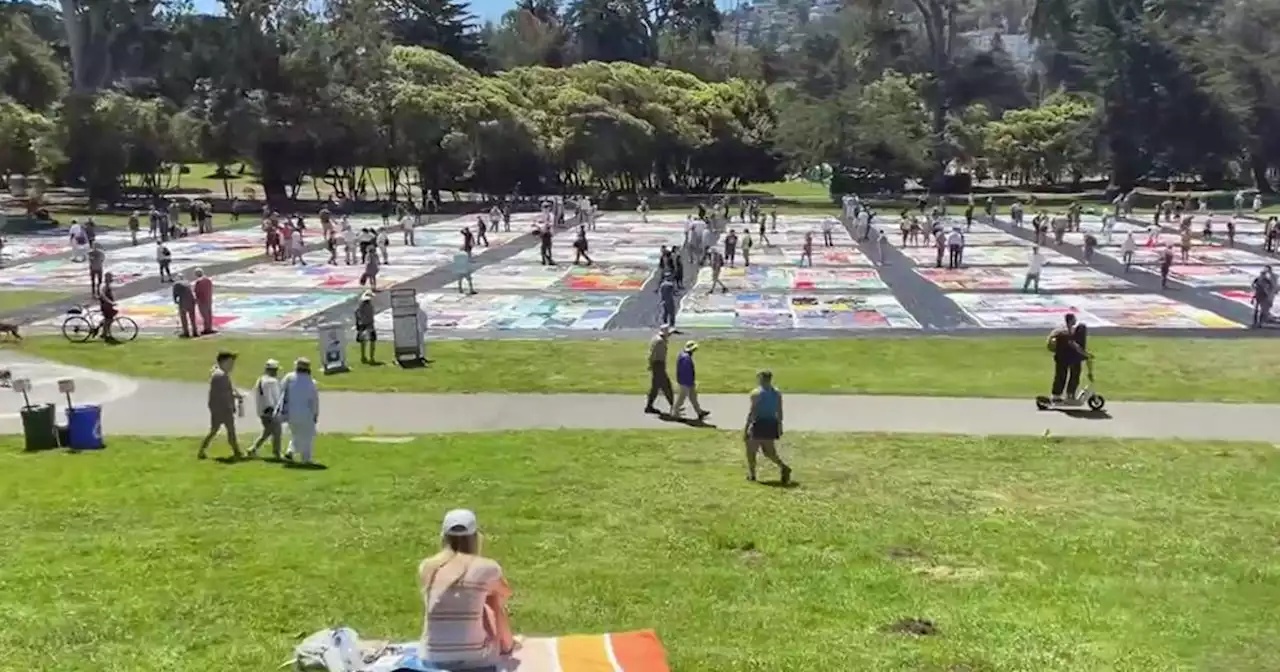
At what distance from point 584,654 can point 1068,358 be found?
46.8ft

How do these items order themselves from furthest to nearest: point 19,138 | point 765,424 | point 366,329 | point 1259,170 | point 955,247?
point 1259,170, point 19,138, point 955,247, point 366,329, point 765,424

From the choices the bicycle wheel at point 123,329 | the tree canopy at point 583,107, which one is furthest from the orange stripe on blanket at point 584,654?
the tree canopy at point 583,107

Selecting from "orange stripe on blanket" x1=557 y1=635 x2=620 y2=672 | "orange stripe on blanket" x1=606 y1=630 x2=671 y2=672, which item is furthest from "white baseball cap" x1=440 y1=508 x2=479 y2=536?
"orange stripe on blanket" x1=606 y1=630 x2=671 y2=672

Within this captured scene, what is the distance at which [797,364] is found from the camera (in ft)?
85.6

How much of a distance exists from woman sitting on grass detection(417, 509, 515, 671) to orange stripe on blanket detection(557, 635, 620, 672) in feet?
2.26

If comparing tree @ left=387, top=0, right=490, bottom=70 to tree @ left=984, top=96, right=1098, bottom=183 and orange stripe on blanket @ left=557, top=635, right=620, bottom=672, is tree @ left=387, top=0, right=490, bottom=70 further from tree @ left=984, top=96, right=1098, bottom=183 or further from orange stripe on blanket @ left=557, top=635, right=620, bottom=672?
orange stripe on blanket @ left=557, top=635, right=620, bottom=672

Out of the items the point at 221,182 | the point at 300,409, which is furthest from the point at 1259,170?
the point at 300,409

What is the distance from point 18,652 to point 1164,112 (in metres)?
93.5

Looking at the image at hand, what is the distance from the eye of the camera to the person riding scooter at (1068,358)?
20.9 m

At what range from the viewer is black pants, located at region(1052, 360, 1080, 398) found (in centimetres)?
2105

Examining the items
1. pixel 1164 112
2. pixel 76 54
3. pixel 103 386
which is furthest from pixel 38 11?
pixel 103 386

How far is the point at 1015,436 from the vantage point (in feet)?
62.4

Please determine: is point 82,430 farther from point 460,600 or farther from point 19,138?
point 19,138

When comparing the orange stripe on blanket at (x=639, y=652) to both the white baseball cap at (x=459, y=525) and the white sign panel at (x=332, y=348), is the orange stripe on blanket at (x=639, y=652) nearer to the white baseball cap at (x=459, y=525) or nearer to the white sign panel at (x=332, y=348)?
the white baseball cap at (x=459, y=525)
